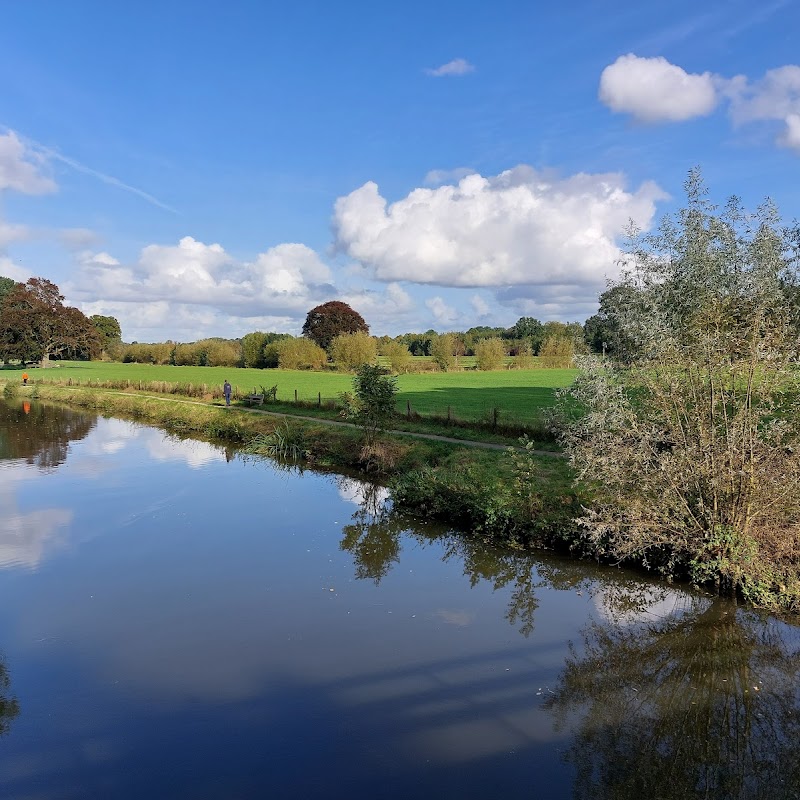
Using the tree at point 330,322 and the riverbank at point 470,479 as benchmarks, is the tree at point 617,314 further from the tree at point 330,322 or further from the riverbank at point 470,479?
the tree at point 330,322

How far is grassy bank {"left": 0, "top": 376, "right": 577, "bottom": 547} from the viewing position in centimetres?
1430

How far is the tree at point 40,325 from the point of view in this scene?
66125 mm

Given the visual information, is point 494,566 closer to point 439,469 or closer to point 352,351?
point 439,469

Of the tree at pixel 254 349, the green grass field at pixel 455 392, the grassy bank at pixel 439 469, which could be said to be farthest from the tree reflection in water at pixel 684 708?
the tree at pixel 254 349

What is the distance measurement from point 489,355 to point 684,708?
6744 centimetres

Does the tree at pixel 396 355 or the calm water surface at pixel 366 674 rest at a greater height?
the tree at pixel 396 355

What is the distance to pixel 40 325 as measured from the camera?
2694 inches

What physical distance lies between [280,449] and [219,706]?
18286mm

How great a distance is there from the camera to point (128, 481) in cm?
2059

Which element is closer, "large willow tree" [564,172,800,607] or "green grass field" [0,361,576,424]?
"large willow tree" [564,172,800,607]

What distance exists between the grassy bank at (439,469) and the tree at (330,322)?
191 feet

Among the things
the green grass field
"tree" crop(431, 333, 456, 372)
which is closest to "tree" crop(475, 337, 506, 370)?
"tree" crop(431, 333, 456, 372)

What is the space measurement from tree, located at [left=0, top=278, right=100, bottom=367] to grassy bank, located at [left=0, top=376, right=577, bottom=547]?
42744mm

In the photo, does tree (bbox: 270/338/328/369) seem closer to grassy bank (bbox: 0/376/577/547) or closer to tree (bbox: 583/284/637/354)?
grassy bank (bbox: 0/376/577/547)
